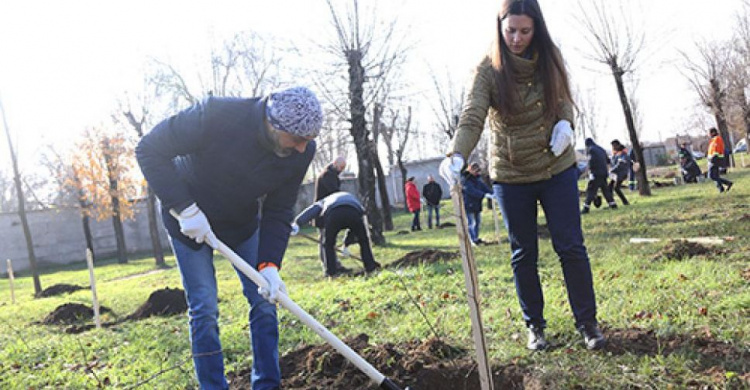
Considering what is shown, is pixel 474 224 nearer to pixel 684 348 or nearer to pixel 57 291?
pixel 684 348

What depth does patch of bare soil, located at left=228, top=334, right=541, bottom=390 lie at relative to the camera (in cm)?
290

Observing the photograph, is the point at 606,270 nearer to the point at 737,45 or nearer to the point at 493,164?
the point at 493,164

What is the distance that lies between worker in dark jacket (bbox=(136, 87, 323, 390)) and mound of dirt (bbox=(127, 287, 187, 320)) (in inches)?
186

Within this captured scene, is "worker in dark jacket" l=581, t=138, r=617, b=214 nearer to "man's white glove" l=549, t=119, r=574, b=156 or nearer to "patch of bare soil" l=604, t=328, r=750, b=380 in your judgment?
"patch of bare soil" l=604, t=328, r=750, b=380

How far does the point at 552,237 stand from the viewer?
3.06 meters

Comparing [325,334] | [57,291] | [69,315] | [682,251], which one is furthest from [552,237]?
[57,291]

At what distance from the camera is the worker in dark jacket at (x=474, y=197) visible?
10.7 m

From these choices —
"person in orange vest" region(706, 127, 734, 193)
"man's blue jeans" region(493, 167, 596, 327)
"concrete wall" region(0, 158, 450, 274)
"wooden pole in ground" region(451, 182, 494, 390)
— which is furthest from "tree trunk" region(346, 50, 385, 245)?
"concrete wall" region(0, 158, 450, 274)

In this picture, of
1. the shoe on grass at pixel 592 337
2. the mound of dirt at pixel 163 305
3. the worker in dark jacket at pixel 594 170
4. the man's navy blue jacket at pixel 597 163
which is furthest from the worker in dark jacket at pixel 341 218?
the man's navy blue jacket at pixel 597 163

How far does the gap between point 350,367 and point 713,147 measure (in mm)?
14160

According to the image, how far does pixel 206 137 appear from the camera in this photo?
2.63 meters

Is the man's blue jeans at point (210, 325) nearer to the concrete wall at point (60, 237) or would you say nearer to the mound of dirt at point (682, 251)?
the mound of dirt at point (682, 251)

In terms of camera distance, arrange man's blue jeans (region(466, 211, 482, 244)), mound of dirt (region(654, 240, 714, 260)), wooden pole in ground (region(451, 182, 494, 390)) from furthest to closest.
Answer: man's blue jeans (region(466, 211, 482, 244))
mound of dirt (region(654, 240, 714, 260))
wooden pole in ground (region(451, 182, 494, 390))

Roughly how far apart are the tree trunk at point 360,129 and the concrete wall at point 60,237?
1730cm
